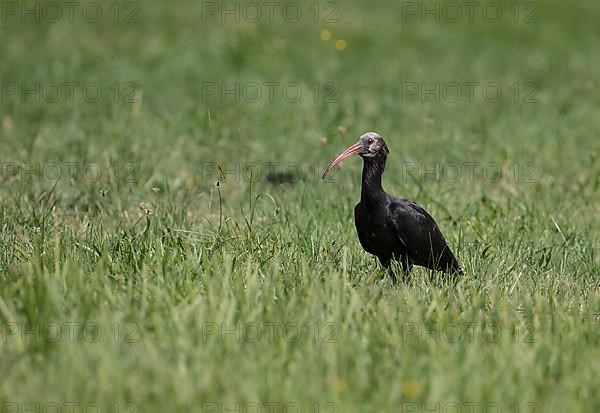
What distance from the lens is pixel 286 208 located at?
22.4 ft

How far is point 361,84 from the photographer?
11.4 metres

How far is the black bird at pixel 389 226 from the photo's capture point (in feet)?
19.1
